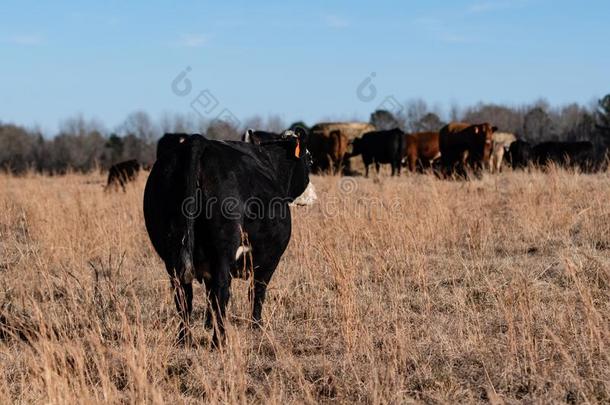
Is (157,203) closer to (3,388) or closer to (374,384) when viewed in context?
(3,388)

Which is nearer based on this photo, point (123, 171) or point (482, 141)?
point (123, 171)

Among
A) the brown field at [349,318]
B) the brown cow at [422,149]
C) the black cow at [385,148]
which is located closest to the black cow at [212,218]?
the brown field at [349,318]

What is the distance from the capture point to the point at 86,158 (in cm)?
5538

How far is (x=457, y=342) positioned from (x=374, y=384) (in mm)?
1051

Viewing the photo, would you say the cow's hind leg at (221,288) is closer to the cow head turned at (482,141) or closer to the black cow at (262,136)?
the black cow at (262,136)

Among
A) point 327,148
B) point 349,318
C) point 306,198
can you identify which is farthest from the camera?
point 327,148

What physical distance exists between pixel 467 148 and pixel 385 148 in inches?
144

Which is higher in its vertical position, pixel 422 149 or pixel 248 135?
pixel 248 135

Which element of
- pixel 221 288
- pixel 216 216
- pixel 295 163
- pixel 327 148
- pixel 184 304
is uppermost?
pixel 295 163

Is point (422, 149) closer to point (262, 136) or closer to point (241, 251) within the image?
point (262, 136)

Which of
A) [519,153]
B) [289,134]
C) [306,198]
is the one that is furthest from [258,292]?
[519,153]

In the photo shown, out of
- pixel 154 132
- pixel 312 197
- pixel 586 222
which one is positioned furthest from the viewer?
pixel 154 132

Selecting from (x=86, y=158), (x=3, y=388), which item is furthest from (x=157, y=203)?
(x=86, y=158)

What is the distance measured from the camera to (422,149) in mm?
28219
